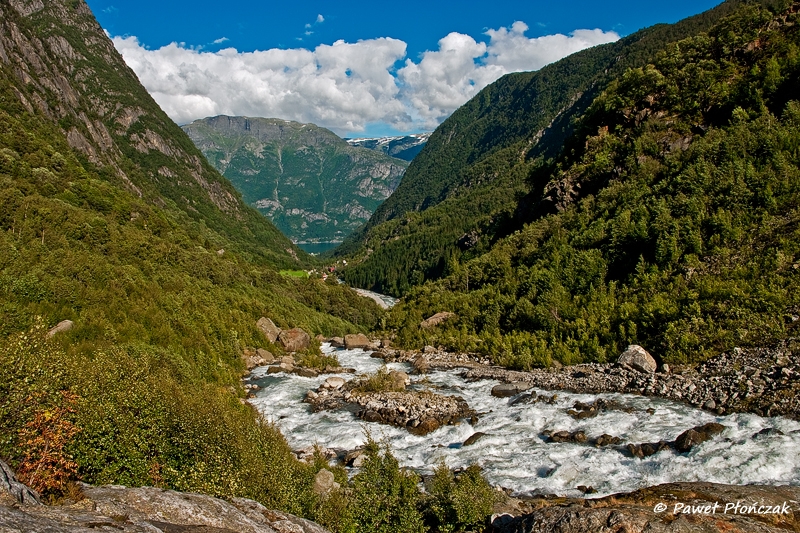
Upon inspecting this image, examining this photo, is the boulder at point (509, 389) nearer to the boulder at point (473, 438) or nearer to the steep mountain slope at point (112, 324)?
the boulder at point (473, 438)

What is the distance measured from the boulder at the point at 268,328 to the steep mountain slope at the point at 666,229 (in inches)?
711

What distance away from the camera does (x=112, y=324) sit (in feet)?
126

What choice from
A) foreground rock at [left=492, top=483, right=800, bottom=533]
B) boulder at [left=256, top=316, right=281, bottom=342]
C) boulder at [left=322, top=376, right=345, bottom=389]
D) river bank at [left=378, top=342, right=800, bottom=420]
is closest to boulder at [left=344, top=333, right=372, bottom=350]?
boulder at [left=256, top=316, right=281, bottom=342]

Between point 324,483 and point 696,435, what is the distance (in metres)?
18.0

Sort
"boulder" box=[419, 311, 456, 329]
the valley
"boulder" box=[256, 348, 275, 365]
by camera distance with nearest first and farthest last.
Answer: the valley → "boulder" box=[256, 348, 275, 365] → "boulder" box=[419, 311, 456, 329]

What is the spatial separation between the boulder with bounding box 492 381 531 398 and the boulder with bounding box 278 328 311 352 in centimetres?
3303

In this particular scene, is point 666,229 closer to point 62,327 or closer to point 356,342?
point 356,342

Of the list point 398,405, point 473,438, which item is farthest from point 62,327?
point 473,438

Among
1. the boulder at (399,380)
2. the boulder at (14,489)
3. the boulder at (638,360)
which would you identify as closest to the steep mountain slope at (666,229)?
the boulder at (638,360)

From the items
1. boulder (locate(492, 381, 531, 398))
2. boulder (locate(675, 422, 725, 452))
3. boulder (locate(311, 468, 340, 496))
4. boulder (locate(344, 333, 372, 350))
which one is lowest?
boulder (locate(344, 333, 372, 350))

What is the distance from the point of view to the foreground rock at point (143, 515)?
8.23 m

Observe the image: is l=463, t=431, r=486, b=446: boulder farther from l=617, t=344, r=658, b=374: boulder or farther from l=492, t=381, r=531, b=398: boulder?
l=617, t=344, r=658, b=374: boulder

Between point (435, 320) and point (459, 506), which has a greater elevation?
point (459, 506)

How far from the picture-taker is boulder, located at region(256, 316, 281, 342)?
61.3 meters
